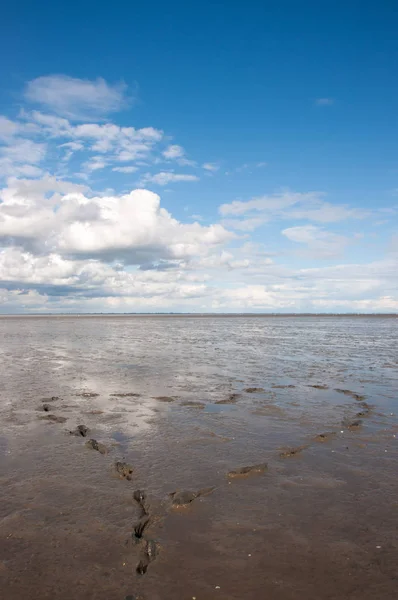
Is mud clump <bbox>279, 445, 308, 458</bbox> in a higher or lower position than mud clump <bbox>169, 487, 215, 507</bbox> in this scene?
higher

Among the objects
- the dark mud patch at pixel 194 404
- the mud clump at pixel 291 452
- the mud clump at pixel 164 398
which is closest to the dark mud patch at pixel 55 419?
the mud clump at pixel 164 398

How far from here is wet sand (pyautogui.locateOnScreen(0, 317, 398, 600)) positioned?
4.57 m

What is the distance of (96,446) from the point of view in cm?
890

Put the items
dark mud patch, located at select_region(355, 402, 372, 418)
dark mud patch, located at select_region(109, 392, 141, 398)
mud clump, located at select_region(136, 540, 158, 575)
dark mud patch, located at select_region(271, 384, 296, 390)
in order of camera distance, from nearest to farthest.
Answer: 1. mud clump, located at select_region(136, 540, 158, 575)
2. dark mud patch, located at select_region(355, 402, 372, 418)
3. dark mud patch, located at select_region(109, 392, 141, 398)
4. dark mud patch, located at select_region(271, 384, 296, 390)

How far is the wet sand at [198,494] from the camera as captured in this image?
15.0 feet

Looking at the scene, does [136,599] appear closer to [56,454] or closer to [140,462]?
[140,462]

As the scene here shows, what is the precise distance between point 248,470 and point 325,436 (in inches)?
117

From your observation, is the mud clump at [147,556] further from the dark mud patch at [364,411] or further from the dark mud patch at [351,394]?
the dark mud patch at [351,394]

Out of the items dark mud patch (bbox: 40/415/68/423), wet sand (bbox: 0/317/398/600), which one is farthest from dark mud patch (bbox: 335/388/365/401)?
dark mud patch (bbox: 40/415/68/423)

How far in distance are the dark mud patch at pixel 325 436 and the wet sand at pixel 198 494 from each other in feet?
0.16

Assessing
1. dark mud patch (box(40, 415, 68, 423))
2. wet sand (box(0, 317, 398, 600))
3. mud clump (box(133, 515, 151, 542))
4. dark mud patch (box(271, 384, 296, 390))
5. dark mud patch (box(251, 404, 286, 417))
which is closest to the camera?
wet sand (box(0, 317, 398, 600))

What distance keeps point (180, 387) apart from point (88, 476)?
27.5 ft

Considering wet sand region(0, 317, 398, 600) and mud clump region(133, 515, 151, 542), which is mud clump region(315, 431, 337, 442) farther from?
mud clump region(133, 515, 151, 542)

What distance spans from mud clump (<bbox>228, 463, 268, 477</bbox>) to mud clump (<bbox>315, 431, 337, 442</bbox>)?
86.9 inches
